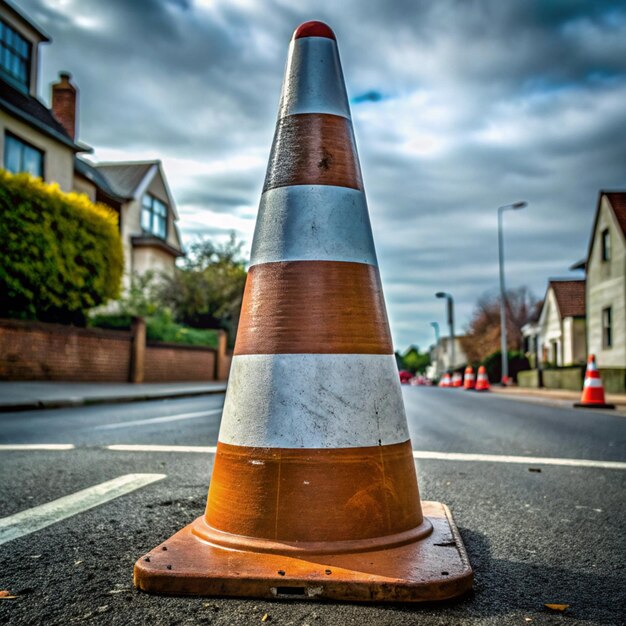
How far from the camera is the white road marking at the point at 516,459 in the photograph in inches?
209

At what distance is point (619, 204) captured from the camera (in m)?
27.2

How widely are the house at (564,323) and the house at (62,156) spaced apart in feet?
74.5

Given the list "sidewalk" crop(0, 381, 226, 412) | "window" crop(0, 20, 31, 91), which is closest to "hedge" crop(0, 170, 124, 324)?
"sidewalk" crop(0, 381, 226, 412)

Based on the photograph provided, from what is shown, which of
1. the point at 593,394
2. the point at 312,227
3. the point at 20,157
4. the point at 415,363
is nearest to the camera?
the point at 312,227

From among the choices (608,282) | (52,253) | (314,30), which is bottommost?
(314,30)

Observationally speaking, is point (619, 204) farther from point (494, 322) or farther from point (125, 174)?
point (494, 322)

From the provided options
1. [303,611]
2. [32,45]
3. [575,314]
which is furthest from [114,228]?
[575,314]

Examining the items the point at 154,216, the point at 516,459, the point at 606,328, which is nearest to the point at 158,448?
the point at 516,459

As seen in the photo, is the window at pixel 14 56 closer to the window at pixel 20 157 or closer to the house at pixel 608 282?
the window at pixel 20 157

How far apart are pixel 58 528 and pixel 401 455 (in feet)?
5.11

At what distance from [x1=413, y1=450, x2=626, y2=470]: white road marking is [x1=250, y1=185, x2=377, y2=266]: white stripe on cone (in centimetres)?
318

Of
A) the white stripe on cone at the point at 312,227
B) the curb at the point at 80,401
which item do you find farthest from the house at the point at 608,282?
the white stripe on cone at the point at 312,227

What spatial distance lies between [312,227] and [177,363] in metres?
22.3

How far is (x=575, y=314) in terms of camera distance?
1534 inches
